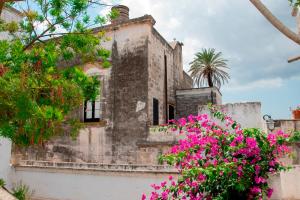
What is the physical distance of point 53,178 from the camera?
400 inches

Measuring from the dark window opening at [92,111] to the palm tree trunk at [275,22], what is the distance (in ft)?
42.5

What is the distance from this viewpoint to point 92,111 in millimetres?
15977

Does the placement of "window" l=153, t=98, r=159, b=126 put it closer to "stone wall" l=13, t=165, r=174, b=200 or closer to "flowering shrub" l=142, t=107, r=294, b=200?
"stone wall" l=13, t=165, r=174, b=200

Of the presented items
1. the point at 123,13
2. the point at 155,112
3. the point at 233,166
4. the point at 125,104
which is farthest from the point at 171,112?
the point at 233,166

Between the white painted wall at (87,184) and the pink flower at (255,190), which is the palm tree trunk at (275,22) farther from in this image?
the white painted wall at (87,184)

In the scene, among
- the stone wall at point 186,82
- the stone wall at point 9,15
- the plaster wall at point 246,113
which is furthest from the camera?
the stone wall at point 186,82

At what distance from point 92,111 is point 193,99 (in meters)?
6.38

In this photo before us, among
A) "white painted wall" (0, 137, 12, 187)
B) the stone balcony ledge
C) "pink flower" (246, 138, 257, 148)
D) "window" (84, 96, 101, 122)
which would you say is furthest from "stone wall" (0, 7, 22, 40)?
"pink flower" (246, 138, 257, 148)

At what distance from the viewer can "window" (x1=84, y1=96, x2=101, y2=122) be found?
1576 centimetres

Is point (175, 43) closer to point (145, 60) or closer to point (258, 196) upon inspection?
point (145, 60)

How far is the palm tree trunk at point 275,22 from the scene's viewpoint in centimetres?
317

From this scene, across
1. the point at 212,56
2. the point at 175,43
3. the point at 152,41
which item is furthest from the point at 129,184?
the point at 212,56

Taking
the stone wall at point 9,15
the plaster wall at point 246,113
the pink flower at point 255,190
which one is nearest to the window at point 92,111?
the stone wall at point 9,15

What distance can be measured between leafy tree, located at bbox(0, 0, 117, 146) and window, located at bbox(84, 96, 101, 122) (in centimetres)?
861
